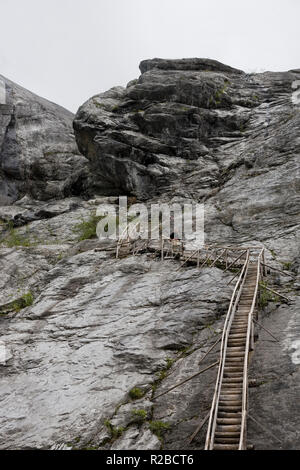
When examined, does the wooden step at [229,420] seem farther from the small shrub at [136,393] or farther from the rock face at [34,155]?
the rock face at [34,155]

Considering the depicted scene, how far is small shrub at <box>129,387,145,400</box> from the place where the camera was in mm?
12898

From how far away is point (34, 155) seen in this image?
150 feet

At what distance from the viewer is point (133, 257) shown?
23.6 metres

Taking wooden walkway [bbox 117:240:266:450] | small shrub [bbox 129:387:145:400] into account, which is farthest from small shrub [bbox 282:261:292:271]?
small shrub [bbox 129:387:145:400]

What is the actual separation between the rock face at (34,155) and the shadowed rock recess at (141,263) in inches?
6.7

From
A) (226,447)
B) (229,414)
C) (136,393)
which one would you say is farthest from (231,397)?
(136,393)

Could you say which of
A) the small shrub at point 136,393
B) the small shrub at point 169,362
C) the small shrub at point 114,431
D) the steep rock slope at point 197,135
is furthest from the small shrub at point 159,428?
the steep rock slope at point 197,135

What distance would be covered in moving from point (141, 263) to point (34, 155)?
28431 mm

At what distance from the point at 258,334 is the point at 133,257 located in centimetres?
1070

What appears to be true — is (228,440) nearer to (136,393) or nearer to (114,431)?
(114,431)

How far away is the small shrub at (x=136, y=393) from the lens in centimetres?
1290

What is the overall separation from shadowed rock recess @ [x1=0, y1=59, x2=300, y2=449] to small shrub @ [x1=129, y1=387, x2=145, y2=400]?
0.11ft

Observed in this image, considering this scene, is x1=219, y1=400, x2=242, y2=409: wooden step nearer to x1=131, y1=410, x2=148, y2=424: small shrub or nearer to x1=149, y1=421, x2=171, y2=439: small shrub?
x1=149, y1=421, x2=171, y2=439: small shrub
